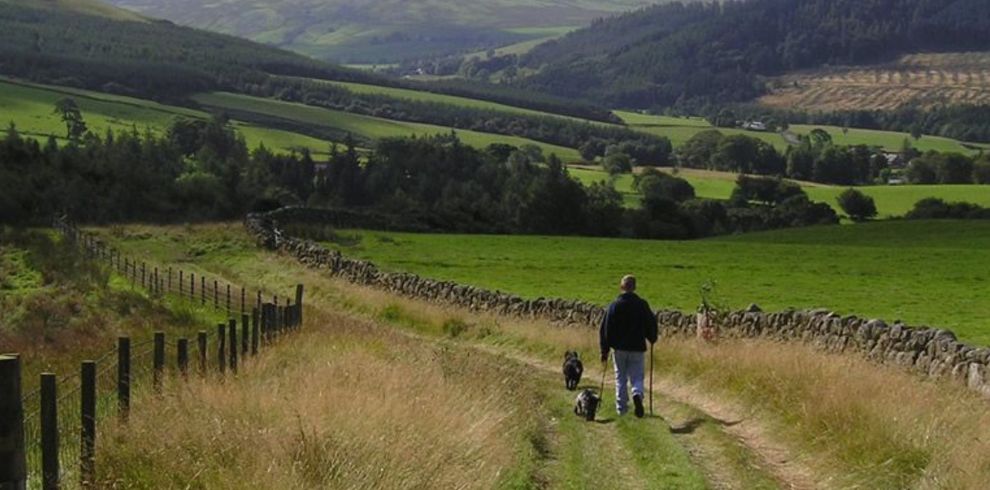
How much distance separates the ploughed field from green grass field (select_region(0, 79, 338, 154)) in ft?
276

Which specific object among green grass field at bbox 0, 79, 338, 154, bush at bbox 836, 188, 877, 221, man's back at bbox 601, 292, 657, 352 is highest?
man's back at bbox 601, 292, 657, 352

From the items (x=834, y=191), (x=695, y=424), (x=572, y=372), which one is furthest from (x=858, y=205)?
(x=695, y=424)

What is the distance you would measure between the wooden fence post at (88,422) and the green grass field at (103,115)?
12956 cm

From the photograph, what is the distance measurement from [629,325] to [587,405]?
137 centimetres

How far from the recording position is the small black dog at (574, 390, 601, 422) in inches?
740

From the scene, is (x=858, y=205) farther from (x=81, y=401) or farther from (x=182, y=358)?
(x=81, y=401)

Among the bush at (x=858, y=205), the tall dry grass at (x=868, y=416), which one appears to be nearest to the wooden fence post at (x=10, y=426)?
the tall dry grass at (x=868, y=416)

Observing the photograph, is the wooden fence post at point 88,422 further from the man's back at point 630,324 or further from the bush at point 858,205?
the bush at point 858,205

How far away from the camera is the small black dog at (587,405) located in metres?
18.8

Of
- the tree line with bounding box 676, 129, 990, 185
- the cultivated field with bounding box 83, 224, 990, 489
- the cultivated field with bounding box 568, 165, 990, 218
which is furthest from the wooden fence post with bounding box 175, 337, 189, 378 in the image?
the tree line with bounding box 676, 129, 990, 185

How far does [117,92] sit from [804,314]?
189m

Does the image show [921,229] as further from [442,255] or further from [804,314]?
[804,314]

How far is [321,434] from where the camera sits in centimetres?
1099

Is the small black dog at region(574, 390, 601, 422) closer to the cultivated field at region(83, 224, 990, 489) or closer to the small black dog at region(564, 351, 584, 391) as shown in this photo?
the cultivated field at region(83, 224, 990, 489)
